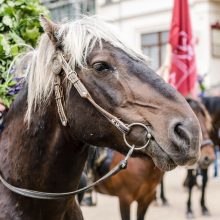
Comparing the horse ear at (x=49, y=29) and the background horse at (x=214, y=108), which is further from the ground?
the horse ear at (x=49, y=29)

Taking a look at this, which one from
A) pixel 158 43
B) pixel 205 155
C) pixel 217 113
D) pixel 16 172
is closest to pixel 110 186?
pixel 205 155

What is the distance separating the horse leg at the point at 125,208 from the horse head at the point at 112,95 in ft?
9.41

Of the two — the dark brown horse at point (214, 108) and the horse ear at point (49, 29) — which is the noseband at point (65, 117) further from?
the dark brown horse at point (214, 108)

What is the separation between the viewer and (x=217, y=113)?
336 inches

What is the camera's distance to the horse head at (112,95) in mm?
2090

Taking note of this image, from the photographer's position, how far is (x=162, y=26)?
19234 mm

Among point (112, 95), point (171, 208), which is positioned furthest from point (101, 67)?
point (171, 208)

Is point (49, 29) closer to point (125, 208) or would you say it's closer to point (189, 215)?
point (125, 208)

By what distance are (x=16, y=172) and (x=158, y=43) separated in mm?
17319

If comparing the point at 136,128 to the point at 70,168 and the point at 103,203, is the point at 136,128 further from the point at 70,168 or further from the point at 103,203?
the point at 103,203

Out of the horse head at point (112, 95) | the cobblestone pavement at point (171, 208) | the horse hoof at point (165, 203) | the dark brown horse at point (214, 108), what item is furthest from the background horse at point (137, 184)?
the horse hoof at point (165, 203)

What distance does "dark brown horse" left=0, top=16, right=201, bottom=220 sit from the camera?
6.97 ft

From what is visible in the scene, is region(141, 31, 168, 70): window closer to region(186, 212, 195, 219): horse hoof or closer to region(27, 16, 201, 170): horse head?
region(186, 212, 195, 219): horse hoof

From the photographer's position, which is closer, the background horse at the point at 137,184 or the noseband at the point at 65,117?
the noseband at the point at 65,117
